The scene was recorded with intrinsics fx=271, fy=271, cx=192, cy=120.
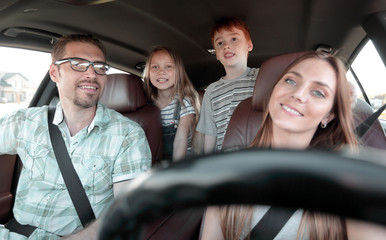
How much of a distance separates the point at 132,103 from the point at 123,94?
107 millimetres

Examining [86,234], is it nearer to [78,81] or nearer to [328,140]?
[78,81]

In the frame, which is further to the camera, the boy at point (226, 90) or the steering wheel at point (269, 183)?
the boy at point (226, 90)

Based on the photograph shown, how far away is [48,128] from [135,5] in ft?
4.43

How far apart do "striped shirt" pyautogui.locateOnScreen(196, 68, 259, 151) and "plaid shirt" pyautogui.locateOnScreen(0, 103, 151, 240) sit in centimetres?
76

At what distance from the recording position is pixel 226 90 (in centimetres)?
218

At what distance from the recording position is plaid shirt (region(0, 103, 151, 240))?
1.43 meters

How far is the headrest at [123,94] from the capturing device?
2.20 meters

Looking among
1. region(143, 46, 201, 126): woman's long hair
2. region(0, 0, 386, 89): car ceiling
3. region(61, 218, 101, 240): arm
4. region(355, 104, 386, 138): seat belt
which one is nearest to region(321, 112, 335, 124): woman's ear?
region(355, 104, 386, 138): seat belt

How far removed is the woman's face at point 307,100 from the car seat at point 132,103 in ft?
3.92

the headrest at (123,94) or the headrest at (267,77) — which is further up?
the headrest at (123,94)

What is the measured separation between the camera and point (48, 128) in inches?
61.6

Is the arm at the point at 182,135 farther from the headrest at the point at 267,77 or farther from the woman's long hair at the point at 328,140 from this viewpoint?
the woman's long hair at the point at 328,140

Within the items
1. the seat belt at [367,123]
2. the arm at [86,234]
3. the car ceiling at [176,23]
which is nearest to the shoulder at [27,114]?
the car ceiling at [176,23]

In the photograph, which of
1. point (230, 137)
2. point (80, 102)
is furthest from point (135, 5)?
point (230, 137)
